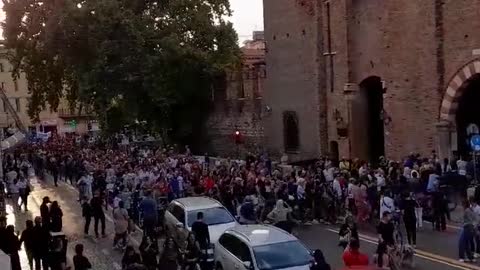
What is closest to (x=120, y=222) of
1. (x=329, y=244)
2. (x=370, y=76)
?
(x=329, y=244)

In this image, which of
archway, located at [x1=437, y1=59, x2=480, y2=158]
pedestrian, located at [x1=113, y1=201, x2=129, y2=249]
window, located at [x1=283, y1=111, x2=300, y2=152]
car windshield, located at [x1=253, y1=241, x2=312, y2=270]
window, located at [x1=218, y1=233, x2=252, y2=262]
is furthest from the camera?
window, located at [x1=283, y1=111, x2=300, y2=152]

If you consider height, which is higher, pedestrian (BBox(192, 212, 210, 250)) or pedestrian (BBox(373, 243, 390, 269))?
pedestrian (BBox(192, 212, 210, 250))

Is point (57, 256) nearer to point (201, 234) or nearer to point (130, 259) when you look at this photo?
point (201, 234)

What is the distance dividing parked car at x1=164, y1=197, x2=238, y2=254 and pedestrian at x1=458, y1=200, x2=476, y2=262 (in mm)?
5174

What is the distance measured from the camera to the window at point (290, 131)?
3875 cm

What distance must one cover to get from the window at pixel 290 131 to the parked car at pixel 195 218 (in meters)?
19.3

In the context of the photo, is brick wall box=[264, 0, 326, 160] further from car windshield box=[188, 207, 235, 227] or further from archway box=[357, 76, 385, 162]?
car windshield box=[188, 207, 235, 227]

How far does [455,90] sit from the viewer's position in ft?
90.9

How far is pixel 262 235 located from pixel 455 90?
50.9ft

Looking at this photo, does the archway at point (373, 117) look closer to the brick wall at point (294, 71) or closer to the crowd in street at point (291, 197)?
the brick wall at point (294, 71)

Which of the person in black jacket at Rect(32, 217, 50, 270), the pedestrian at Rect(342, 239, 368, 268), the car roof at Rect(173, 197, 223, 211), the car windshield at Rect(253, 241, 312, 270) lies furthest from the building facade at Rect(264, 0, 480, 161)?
the person in black jacket at Rect(32, 217, 50, 270)

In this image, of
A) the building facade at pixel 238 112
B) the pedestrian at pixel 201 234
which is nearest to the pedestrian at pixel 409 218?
the pedestrian at pixel 201 234

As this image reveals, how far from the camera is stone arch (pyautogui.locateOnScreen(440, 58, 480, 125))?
26.9 metres

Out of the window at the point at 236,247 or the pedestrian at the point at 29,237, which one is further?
the pedestrian at the point at 29,237
